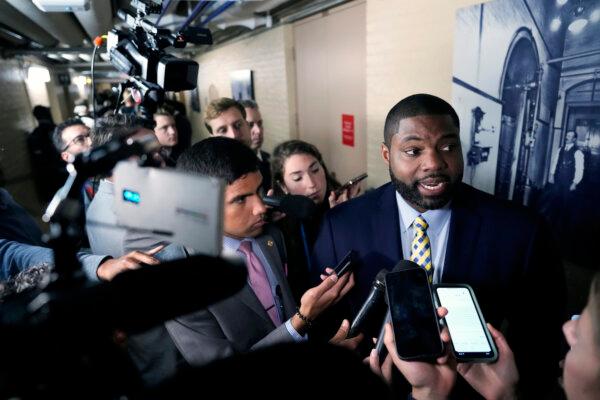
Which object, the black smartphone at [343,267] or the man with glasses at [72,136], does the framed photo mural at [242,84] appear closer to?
the man with glasses at [72,136]

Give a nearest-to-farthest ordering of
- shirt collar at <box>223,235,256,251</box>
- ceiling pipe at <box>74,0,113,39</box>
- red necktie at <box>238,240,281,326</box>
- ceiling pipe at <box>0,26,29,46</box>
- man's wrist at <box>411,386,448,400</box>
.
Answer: man's wrist at <box>411,386,448,400</box> < shirt collar at <box>223,235,256,251</box> < red necktie at <box>238,240,281,326</box> < ceiling pipe at <box>74,0,113,39</box> < ceiling pipe at <box>0,26,29,46</box>

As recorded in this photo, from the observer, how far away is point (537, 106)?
1726 mm

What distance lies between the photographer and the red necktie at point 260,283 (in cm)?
120

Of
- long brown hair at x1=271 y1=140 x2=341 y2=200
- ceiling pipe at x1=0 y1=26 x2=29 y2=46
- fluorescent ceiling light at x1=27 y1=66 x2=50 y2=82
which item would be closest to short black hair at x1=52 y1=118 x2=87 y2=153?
long brown hair at x1=271 y1=140 x2=341 y2=200

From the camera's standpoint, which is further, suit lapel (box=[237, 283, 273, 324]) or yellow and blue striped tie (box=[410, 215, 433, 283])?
yellow and blue striped tie (box=[410, 215, 433, 283])

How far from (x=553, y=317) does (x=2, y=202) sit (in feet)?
7.30

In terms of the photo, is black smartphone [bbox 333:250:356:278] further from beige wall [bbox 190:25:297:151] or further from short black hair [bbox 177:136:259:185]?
beige wall [bbox 190:25:297:151]

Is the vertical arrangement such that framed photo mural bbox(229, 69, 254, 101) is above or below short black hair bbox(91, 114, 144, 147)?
above

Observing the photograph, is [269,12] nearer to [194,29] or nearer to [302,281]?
[194,29]

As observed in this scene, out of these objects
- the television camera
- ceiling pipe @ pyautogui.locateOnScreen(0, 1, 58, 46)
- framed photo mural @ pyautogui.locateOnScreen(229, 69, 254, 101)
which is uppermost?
ceiling pipe @ pyautogui.locateOnScreen(0, 1, 58, 46)

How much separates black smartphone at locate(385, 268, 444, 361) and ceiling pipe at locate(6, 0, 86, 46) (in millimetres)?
4119

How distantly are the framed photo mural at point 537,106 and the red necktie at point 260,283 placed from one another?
4.84ft

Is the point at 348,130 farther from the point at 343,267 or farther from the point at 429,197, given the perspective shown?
the point at 343,267

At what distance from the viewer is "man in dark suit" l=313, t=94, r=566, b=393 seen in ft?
4.19
